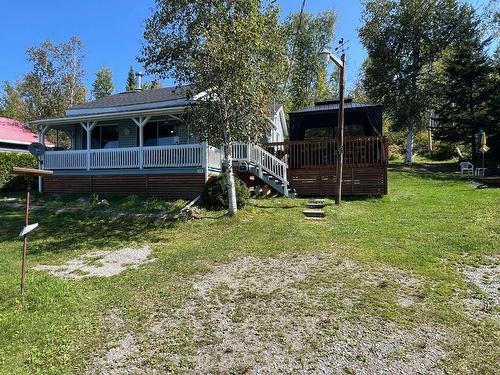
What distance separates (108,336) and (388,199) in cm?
1087

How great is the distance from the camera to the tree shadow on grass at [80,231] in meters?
9.34

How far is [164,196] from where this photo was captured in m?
14.1

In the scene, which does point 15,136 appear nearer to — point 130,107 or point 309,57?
point 130,107

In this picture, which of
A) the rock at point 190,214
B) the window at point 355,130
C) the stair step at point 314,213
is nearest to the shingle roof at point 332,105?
the window at point 355,130

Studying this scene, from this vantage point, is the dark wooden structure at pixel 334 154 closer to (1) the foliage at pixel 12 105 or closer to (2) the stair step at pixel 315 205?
(2) the stair step at pixel 315 205

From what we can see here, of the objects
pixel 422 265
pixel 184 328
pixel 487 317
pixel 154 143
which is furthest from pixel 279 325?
pixel 154 143

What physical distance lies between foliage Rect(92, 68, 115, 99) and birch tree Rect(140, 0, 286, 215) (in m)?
39.3

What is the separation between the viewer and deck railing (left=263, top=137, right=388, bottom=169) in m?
13.7

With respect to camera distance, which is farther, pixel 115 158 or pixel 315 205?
pixel 115 158

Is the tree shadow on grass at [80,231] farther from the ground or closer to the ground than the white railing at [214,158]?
closer to the ground

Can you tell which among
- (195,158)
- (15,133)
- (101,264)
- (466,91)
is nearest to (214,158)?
(195,158)

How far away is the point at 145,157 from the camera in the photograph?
14.5 m

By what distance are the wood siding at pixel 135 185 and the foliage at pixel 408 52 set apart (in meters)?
17.8

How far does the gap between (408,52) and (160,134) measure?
19051 millimetres
